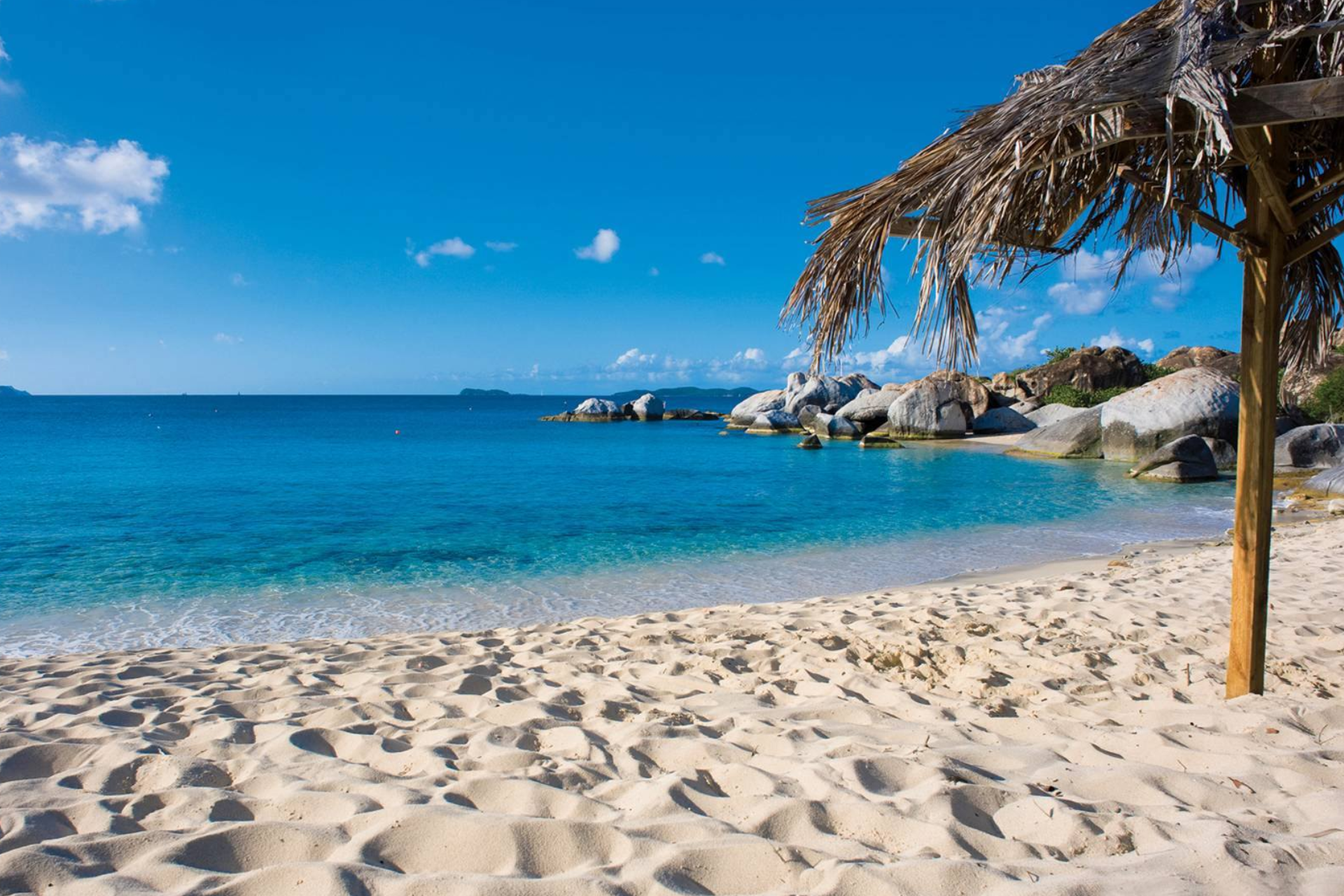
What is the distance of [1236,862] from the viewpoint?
242cm

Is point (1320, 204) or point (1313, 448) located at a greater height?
point (1320, 204)

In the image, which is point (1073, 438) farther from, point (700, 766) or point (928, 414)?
point (700, 766)

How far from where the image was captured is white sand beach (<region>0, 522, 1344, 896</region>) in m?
2.47

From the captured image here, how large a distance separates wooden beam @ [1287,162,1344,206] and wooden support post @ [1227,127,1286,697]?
13cm

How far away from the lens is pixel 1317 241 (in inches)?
139

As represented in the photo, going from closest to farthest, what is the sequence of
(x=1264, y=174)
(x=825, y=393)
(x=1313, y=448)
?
(x=1264, y=174) → (x=1313, y=448) → (x=825, y=393)

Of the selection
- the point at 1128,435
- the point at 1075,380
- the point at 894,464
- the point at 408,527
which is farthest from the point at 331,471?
the point at 1075,380

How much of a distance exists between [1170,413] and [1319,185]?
22159mm

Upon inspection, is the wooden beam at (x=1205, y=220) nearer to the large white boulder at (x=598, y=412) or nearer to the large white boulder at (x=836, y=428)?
the large white boulder at (x=836, y=428)

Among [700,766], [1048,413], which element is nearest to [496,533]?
[700,766]

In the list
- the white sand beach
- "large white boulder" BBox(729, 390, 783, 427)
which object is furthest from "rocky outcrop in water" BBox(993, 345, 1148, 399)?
the white sand beach

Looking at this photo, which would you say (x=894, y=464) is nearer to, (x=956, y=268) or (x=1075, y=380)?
(x=1075, y=380)

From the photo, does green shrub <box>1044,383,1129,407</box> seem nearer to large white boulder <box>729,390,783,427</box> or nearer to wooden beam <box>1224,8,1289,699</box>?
large white boulder <box>729,390,783,427</box>

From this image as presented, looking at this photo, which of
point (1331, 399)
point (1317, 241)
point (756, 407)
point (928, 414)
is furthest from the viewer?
point (756, 407)
